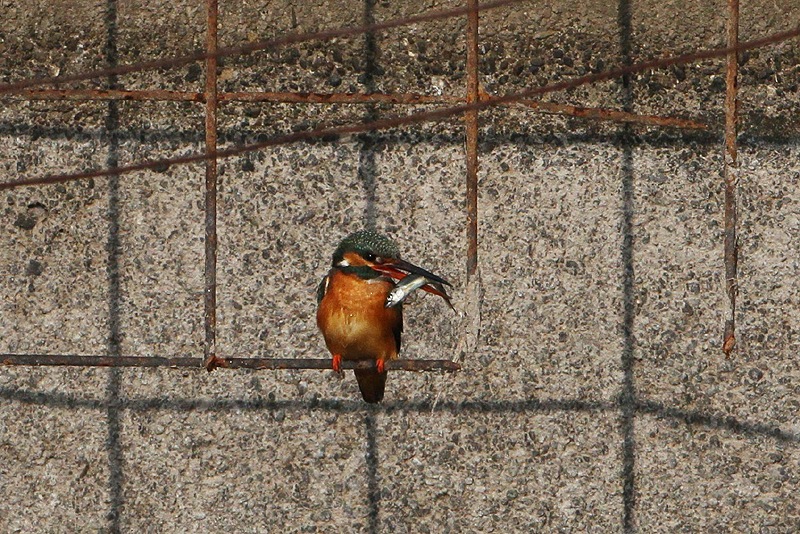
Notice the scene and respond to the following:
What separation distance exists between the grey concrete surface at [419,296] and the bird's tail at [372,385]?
4 centimetres

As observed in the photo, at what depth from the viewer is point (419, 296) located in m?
3.13

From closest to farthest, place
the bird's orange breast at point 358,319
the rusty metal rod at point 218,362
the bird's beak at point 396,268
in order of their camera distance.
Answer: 1. the rusty metal rod at point 218,362
2. the bird's beak at point 396,268
3. the bird's orange breast at point 358,319

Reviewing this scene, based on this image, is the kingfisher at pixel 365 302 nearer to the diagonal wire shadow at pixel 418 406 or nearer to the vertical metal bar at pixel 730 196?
the diagonal wire shadow at pixel 418 406

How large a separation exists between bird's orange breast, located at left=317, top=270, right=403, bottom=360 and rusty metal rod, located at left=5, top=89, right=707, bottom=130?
1.53 ft

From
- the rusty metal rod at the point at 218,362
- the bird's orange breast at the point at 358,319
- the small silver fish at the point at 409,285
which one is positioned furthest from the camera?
the bird's orange breast at the point at 358,319

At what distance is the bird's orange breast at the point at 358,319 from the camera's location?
10.4 feet

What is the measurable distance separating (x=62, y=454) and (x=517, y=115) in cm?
148

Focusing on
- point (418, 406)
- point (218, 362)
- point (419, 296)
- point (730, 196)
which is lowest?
point (418, 406)

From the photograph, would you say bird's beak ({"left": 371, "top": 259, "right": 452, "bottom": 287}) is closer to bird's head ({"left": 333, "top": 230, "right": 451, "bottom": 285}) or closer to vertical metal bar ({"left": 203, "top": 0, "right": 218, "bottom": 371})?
bird's head ({"left": 333, "top": 230, "right": 451, "bottom": 285})

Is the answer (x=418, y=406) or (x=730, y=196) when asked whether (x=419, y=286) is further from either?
(x=730, y=196)

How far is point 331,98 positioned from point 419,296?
58cm

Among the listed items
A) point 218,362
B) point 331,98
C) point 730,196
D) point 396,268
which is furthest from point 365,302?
point 730,196

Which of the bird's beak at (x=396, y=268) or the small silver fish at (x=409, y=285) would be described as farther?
the bird's beak at (x=396, y=268)

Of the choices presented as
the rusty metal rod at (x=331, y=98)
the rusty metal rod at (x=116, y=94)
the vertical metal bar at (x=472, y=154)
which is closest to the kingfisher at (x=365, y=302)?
the vertical metal bar at (x=472, y=154)
